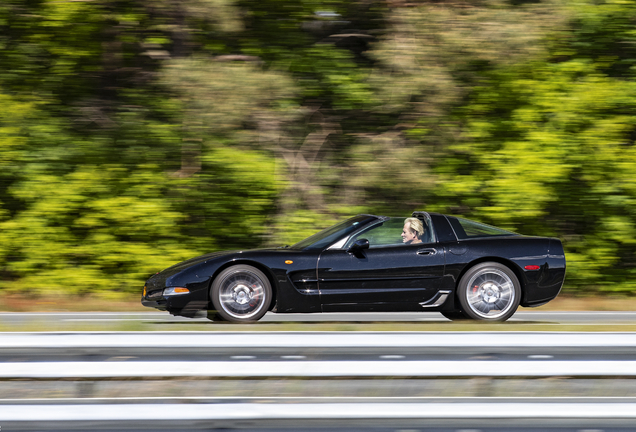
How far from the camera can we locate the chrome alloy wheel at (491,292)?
6188mm

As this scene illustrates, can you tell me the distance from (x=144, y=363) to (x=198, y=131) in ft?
22.3

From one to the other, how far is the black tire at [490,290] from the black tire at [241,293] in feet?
5.91

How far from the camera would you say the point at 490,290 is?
622 centimetres

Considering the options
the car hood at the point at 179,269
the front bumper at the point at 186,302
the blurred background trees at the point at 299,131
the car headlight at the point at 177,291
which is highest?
the blurred background trees at the point at 299,131

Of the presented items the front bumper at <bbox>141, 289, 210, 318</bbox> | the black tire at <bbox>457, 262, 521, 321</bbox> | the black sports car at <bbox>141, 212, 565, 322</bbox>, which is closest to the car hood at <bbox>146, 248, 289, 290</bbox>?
the black sports car at <bbox>141, 212, 565, 322</bbox>

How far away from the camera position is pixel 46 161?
32.7 ft

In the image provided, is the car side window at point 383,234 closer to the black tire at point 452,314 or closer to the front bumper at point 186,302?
the black tire at point 452,314

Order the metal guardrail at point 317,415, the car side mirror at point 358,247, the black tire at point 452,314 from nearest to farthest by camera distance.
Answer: the metal guardrail at point 317,415 < the car side mirror at point 358,247 < the black tire at point 452,314

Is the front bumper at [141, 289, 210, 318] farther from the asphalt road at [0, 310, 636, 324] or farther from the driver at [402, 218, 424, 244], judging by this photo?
the driver at [402, 218, 424, 244]

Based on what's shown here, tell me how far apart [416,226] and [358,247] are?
683 millimetres

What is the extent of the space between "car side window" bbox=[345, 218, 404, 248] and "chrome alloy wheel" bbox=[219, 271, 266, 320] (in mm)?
942

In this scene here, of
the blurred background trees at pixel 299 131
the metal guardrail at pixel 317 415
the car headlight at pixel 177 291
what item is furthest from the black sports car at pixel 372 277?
the blurred background trees at pixel 299 131

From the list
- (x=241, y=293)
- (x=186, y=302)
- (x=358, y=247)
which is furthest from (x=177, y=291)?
(x=358, y=247)

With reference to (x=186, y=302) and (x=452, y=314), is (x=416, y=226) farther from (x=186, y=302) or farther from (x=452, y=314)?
(x=186, y=302)
